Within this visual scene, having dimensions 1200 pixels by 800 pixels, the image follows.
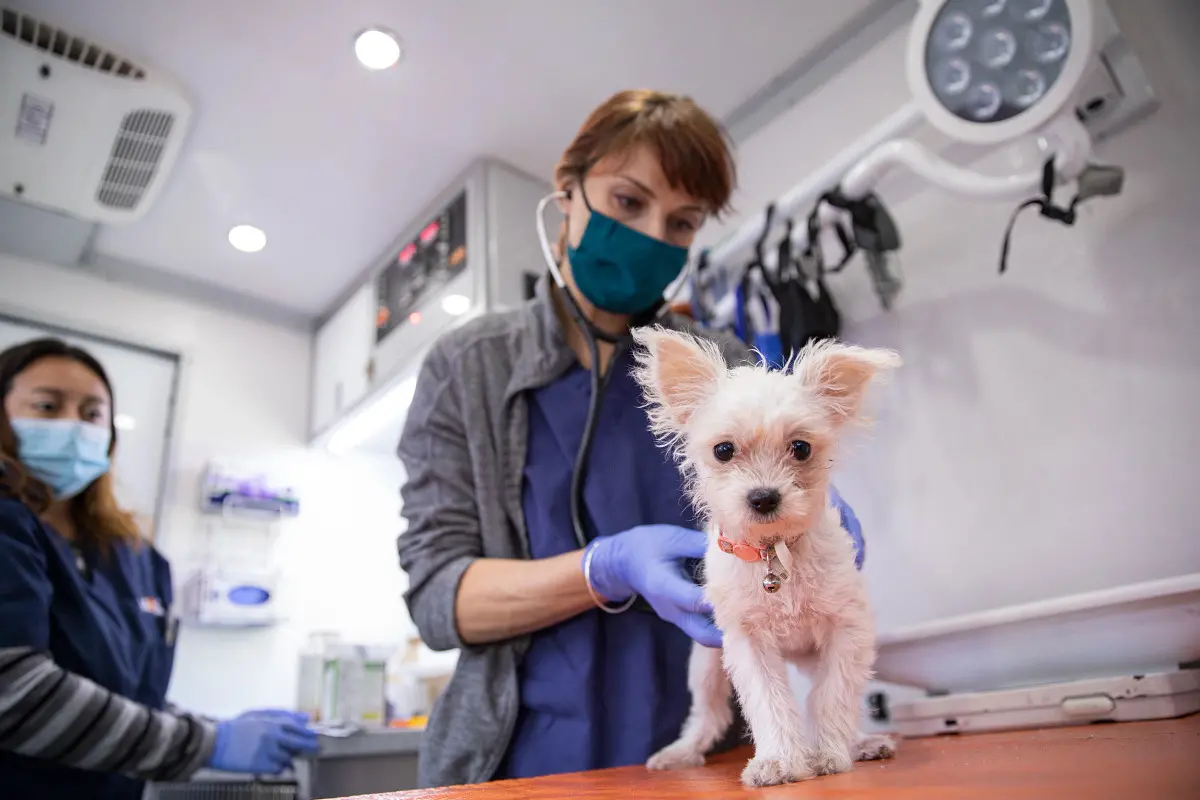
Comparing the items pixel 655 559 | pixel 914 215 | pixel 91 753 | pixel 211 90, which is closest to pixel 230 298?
pixel 211 90

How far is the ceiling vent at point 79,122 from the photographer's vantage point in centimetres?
187

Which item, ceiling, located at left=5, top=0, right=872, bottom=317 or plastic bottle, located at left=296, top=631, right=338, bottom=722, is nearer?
ceiling, located at left=5, top=0, right=872, bottom=317

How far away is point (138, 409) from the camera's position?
2748 mm

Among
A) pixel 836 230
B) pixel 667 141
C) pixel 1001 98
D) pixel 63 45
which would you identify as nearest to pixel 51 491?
pixel 63 45

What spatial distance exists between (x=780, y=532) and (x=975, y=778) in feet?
0.73

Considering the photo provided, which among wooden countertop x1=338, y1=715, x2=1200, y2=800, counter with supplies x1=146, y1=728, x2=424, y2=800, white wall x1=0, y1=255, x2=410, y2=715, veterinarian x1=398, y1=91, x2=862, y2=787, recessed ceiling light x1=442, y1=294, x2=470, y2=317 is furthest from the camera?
white wall x1=0, y1=255, x2=410, y2=715

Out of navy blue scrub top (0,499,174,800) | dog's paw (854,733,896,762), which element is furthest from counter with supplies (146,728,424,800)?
dog's paw (854,733,896,762)

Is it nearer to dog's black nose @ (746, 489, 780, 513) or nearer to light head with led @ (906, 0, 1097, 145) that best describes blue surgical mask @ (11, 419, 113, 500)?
dog's black nose @ (746, 489, 780, 513)

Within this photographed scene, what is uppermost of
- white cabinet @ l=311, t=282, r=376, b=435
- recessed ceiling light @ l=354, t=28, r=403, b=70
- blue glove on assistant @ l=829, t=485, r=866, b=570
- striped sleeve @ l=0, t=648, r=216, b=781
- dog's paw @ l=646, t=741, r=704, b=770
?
recessed ceiling light @ l=354, t=28, r=403, b=70

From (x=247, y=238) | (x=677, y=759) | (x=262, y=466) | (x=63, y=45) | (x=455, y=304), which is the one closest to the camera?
(x=677, y=759)

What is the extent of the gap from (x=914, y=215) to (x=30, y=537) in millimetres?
2084

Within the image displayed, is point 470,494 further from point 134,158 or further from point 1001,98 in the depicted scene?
point 134,158

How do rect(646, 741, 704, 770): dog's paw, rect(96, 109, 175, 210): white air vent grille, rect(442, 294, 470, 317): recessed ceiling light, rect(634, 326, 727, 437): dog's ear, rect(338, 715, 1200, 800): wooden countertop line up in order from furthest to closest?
rect(442, 294, 470, 317): recessed ceiling light < rect(96, 109, 175, 210): white air vent grille < rect(646, 741, 704, 770): dog's paw < rect(634, 326, 727, 437): dog's ear < rect(338, 715, 1200, 800): wooden countertop

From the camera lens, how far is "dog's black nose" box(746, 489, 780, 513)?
622 millimetres
